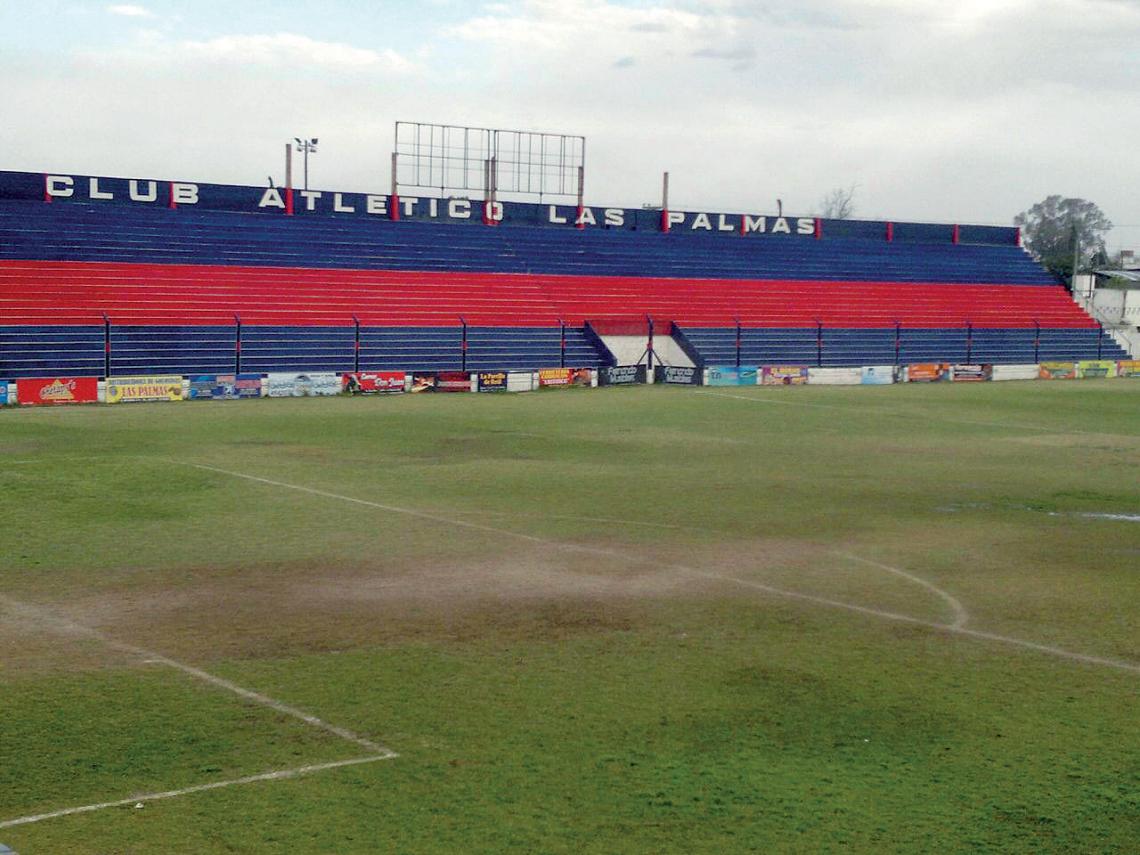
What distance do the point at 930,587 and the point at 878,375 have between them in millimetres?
44575

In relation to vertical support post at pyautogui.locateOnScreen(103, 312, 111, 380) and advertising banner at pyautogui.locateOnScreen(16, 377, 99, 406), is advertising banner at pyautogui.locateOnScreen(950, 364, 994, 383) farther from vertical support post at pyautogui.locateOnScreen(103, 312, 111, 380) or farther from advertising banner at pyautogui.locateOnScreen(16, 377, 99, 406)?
advertising banner at pyautogui.locateOnScreen(16, 377, 99, 406)

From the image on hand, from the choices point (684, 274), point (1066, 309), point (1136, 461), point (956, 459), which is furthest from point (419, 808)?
point (1066, 309)

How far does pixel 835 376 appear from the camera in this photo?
58875mm

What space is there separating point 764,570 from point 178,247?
43892mm

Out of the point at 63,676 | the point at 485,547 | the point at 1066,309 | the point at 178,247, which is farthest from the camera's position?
the point at 1066,309

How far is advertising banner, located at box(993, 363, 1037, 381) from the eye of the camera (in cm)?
6338

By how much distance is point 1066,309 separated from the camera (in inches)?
2972

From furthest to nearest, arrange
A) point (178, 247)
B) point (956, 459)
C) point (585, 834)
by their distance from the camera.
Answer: point (178, 247), point (956, 459), point (585, 834)

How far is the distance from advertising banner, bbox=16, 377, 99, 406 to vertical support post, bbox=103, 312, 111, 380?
3289 millimetres

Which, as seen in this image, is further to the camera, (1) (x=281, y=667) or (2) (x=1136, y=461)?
(2) (x=1136, y=461)

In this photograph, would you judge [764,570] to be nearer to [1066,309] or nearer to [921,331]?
[921,331]

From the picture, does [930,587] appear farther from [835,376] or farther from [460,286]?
[460,286]

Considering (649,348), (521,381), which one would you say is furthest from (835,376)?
(521,381)

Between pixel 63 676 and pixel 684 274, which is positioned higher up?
pixel 684 274
